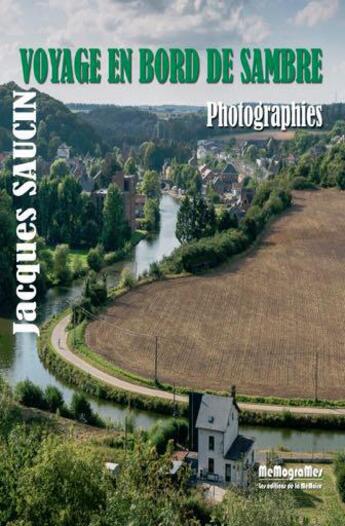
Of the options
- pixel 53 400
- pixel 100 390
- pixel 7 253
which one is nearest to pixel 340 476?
pixel 53 400

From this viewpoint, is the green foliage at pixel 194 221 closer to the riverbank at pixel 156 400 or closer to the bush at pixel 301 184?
the bush at pixel 301 184

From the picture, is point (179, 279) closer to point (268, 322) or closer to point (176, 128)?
point (268, 322)

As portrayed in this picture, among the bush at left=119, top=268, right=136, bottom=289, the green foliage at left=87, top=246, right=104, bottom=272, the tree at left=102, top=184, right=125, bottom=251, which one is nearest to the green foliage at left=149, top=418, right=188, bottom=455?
the bush at left=119, top=268, right=136, bottom=289

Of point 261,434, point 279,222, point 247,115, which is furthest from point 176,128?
point 261,434

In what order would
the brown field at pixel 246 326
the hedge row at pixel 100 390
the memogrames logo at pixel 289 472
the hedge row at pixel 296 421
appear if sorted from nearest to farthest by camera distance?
the memogrames logo at pixel 289 472 → the hedge row at pixel 296 421 → the hedge row at pixel 100 390 → the brown field at pixel 246 326

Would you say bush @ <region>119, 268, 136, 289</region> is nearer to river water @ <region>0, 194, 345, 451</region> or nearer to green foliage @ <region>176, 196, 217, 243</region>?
river water @ <region>0, 194, 345, 451</region>

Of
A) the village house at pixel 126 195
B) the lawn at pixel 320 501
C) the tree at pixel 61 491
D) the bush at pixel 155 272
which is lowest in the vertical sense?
the lawn at pixel 320 501

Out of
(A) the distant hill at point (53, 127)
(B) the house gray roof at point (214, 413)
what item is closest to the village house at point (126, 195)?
(B) the house gray roof at point (214, 413)
